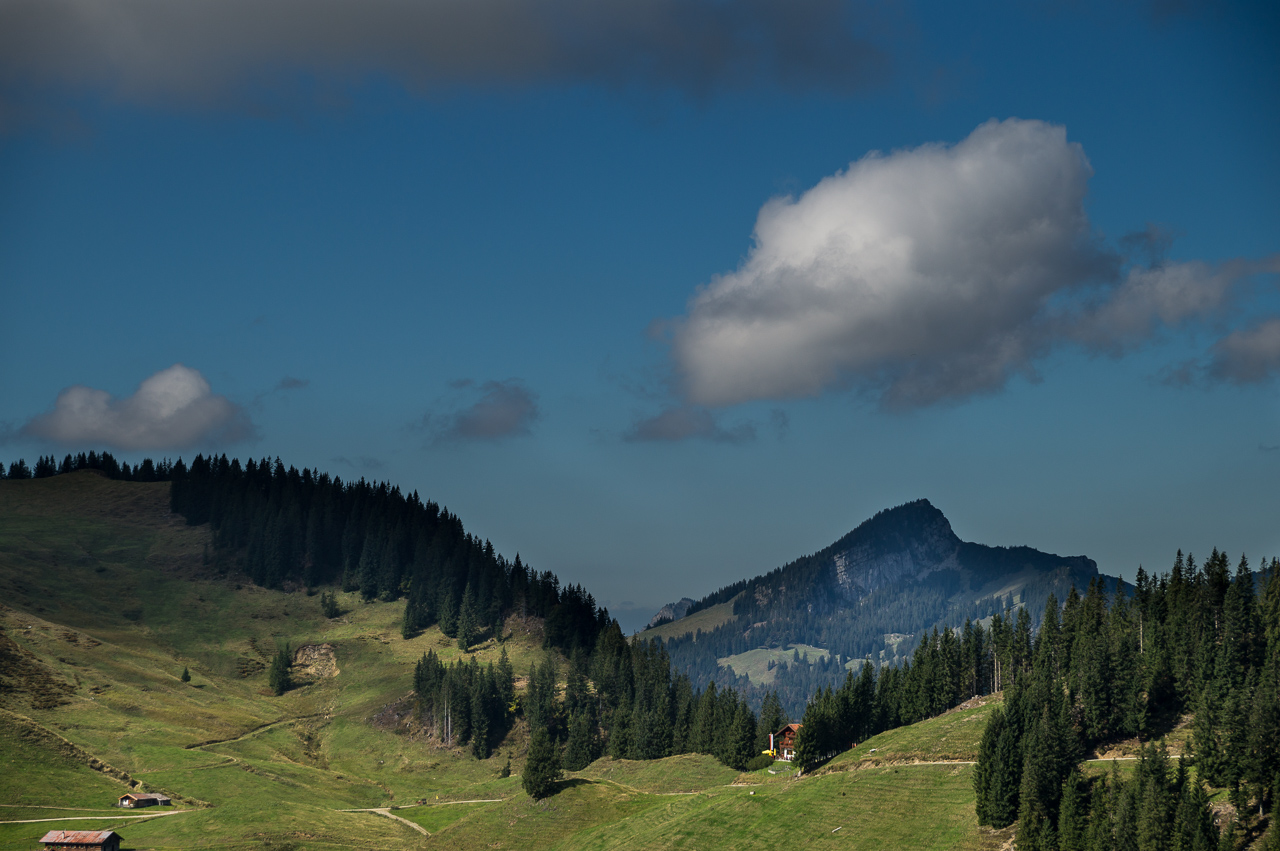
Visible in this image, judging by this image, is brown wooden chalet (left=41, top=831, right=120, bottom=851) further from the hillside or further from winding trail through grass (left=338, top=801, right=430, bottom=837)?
winding trail through grass (left=338, top=801, right=430, bottom=837)

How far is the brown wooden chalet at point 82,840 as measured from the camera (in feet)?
376

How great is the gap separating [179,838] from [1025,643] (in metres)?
140

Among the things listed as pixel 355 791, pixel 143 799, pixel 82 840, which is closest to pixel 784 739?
pixel 355 791

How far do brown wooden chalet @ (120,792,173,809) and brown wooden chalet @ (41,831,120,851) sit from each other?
2569 cm

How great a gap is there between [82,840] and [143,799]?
99.8 ft

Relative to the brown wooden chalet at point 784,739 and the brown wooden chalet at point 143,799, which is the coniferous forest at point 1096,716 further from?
the brown wooden chalet at point 143,799

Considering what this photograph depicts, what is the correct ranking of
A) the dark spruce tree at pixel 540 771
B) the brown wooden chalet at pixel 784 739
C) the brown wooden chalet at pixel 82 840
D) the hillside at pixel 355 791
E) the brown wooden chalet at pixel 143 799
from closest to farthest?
1. the brown wooden chalet at pixel 82 840
2. the hillside at pixel 355 791
3. the dark spruce tree at pixel 540 771
4. the brown wooden chalet at pixel 143 799
5. the brown wooden chalet at pixel 784 739

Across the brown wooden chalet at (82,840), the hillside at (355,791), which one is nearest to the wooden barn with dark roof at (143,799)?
the hillside at (355,791)

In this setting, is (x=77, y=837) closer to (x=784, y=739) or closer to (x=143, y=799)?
(x=143, y=799)

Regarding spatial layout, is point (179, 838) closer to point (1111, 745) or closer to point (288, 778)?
point (288, 778)

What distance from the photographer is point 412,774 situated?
188250 millimetres

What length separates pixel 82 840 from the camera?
377 ft

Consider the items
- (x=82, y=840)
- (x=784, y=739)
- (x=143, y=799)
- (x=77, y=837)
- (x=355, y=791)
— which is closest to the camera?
(x=82, y=840)

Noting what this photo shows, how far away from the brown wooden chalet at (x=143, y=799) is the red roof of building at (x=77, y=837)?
2585cm
